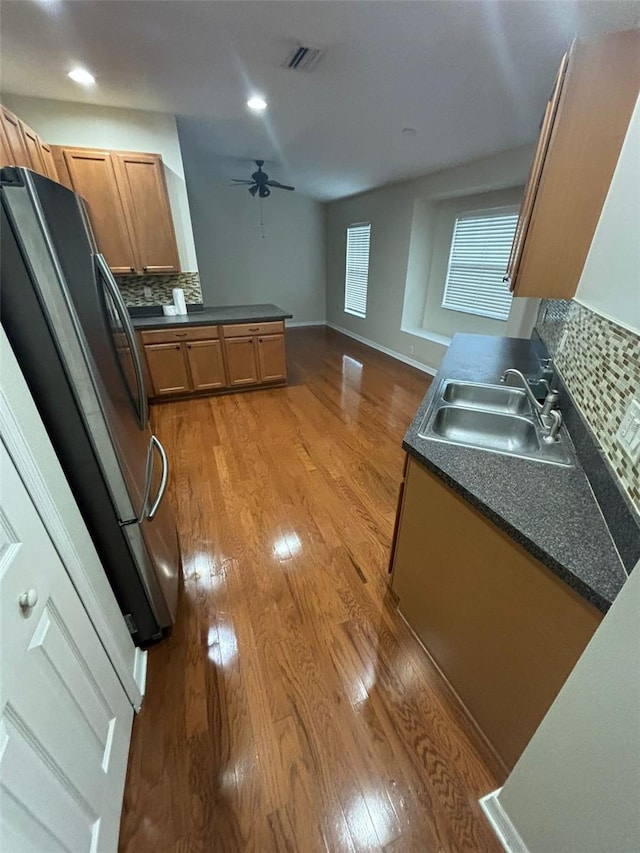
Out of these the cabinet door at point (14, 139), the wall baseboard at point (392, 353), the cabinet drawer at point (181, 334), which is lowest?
the wall baseboard at point (392, 353)

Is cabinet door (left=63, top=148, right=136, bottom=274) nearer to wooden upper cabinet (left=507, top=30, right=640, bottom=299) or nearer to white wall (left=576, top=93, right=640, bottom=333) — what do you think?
wooden upper cabinet (left=507, top=30, right=640, bottom=299)

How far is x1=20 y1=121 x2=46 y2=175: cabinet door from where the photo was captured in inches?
93.4

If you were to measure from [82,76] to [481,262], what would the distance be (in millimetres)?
3919

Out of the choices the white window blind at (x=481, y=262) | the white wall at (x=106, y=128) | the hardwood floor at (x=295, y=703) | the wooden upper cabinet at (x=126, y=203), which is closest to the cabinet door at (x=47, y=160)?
the wooden upper cabinet at (x=126, y=203)

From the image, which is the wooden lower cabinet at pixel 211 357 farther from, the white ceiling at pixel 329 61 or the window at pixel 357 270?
the window at pixel 357 270

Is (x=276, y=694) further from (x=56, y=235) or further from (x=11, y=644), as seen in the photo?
(x=56, y=235)

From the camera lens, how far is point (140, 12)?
1.70m

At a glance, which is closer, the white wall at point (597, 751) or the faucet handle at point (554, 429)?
the white wall at point (597, 751)

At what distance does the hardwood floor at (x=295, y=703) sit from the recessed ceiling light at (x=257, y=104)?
3017mm

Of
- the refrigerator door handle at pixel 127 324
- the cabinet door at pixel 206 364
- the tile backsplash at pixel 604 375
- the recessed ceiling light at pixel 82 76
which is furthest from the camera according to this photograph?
the cabinet door at pixel 206 364

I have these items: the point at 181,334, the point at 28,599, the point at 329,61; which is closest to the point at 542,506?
the point at 28,599

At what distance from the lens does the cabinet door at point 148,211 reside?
3.01 metres

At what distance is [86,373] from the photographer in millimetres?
870

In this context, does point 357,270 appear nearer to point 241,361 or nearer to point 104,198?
point 241,361
